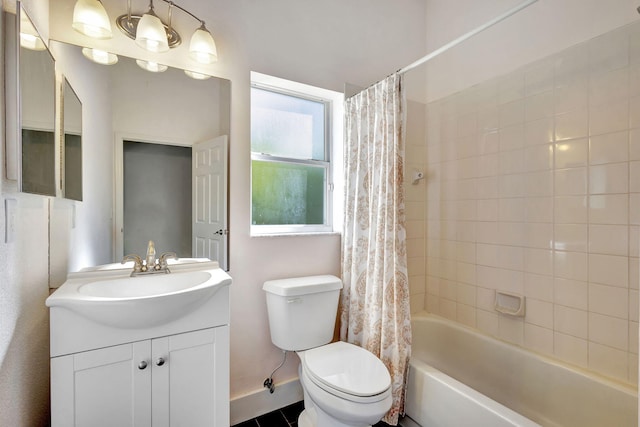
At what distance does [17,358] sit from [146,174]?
0.87 metres

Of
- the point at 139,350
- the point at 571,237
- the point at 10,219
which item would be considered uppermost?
the point at 10,219

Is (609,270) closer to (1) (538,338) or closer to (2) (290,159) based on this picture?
(1) (538,338)

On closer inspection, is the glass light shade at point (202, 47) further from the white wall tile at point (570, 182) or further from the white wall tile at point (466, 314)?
the white wall tile at point (466, 314)

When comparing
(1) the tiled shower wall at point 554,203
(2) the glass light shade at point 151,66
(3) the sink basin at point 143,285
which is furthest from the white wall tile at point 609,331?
(2) the glass light shade at point 151,66

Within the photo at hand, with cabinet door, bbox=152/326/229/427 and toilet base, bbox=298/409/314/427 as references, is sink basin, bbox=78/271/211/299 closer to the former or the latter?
cabinet door, bbox=152/326/229/427

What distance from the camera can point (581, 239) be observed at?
5.08 feet

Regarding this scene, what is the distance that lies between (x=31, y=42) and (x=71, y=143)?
0.46 m

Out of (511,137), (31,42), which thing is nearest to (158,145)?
(31,42)

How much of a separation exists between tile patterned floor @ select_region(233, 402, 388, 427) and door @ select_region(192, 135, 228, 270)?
90 centimetres

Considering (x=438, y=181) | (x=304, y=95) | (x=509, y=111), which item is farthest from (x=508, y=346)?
(x=304, y=95)

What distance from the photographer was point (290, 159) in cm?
209

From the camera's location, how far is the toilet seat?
1.29 m

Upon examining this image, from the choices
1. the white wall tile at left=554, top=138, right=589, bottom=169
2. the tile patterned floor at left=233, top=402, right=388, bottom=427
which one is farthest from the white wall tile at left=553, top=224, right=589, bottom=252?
the tile patterned floor at left=233, top=402, right=388, bottom=427

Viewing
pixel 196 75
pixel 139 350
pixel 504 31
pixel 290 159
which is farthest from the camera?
pixel 290 159
